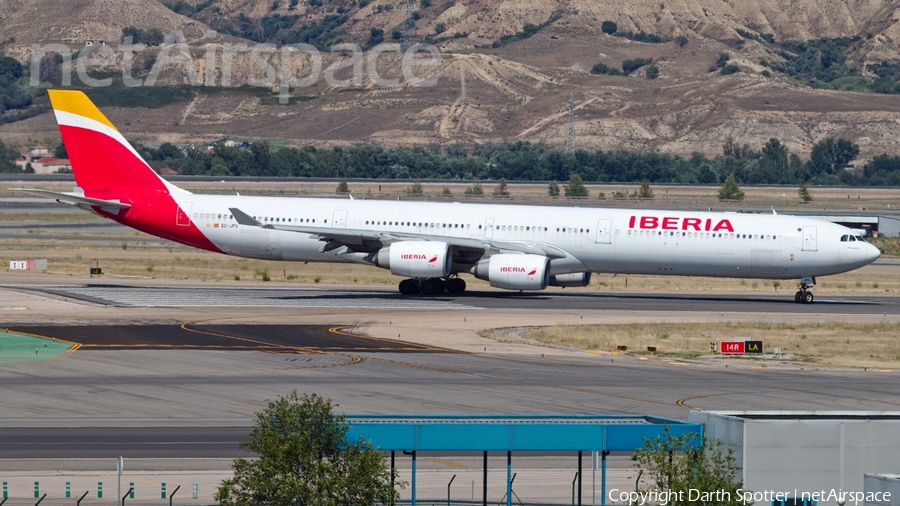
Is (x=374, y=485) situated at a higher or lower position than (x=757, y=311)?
lower

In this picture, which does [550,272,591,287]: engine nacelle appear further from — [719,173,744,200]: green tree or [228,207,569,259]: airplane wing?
[719,173,744,200]: green tree

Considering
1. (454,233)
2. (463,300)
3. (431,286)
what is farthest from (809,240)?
(431,286)

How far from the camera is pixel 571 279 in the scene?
58719 millimetres

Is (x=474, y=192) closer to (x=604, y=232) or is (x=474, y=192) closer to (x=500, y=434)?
(x=604, y=232)

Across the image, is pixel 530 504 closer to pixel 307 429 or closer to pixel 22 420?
pixel 307 429

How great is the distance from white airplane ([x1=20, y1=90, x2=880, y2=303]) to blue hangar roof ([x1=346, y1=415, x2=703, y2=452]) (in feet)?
107

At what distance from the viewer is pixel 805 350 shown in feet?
147

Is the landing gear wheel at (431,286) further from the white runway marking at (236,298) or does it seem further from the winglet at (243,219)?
the winglet at (243,219)

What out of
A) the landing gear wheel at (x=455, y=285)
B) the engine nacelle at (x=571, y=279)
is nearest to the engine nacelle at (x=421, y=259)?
the landing gear wheel at (x=455, y=285)

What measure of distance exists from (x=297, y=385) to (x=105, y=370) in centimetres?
635

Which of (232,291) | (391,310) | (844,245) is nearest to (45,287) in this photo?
(232,291)

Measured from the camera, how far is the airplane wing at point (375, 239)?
56688 mm

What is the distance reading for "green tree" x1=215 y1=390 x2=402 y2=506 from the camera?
716 inches

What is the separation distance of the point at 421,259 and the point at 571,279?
295 inches
